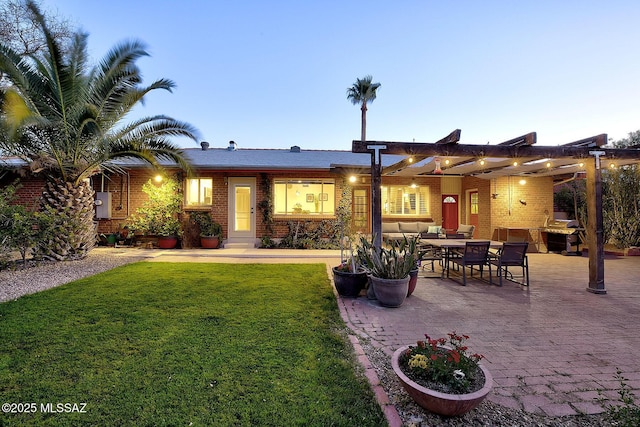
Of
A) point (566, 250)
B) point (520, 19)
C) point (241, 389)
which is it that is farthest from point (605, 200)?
point (241, 389)

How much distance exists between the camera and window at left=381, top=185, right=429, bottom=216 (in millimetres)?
12352

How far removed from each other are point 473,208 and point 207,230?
11.0m

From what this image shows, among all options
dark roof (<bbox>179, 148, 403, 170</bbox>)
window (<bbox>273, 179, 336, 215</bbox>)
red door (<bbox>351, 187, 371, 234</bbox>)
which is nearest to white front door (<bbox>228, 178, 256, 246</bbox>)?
dark roof (<bbox>179, 148, 403, 170</bbox>)

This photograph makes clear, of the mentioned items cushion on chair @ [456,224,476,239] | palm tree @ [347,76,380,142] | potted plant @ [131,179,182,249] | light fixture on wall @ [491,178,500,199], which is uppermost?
palm tree @ [347,76,380,142]

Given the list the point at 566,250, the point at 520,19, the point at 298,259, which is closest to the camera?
the point at 520,19

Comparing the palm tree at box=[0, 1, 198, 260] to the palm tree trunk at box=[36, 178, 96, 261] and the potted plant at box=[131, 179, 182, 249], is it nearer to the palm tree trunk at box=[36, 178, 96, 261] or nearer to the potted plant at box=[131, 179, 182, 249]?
the palm tree trunk at box=[36, 178, 96, 261]

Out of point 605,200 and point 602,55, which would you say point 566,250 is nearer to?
point 605,200

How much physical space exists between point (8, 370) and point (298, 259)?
6.33 meters

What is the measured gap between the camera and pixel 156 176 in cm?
1034

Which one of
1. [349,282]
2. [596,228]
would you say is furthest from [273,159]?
[596,228]

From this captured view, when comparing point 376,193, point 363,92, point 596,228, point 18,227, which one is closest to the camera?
point 376,193

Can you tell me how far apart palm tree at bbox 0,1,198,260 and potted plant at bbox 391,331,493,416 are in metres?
7.71

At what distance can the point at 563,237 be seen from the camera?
385 inches

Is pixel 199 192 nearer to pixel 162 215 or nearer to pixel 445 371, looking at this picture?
pixel 162 215
